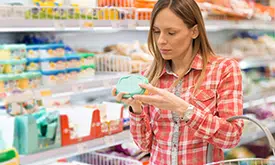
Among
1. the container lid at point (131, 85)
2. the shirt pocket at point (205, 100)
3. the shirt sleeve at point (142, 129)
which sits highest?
the container lid at point (131, 85)

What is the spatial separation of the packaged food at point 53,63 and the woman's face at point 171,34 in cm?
94

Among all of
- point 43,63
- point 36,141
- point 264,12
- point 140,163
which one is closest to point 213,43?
point 264,12

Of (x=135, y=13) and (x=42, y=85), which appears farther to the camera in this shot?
(x=135, y=13)

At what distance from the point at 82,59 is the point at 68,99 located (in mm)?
385

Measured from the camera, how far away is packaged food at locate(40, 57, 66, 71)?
2533mm

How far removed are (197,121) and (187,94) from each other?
0.21 metres

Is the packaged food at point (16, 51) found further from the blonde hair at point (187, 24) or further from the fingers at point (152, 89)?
→ the fingers at point (152, 89)

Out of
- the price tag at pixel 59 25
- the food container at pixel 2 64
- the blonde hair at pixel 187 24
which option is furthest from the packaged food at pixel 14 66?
the blonde hair at pixel 187 24

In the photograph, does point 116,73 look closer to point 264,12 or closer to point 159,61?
point 159,61

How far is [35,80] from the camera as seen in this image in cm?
246

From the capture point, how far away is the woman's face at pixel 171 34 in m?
1.74

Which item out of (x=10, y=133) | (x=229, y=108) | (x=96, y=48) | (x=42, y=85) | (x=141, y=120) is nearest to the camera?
(x=229, y=108)

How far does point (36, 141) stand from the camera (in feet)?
7.29

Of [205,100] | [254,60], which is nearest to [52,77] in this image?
[205,100]
